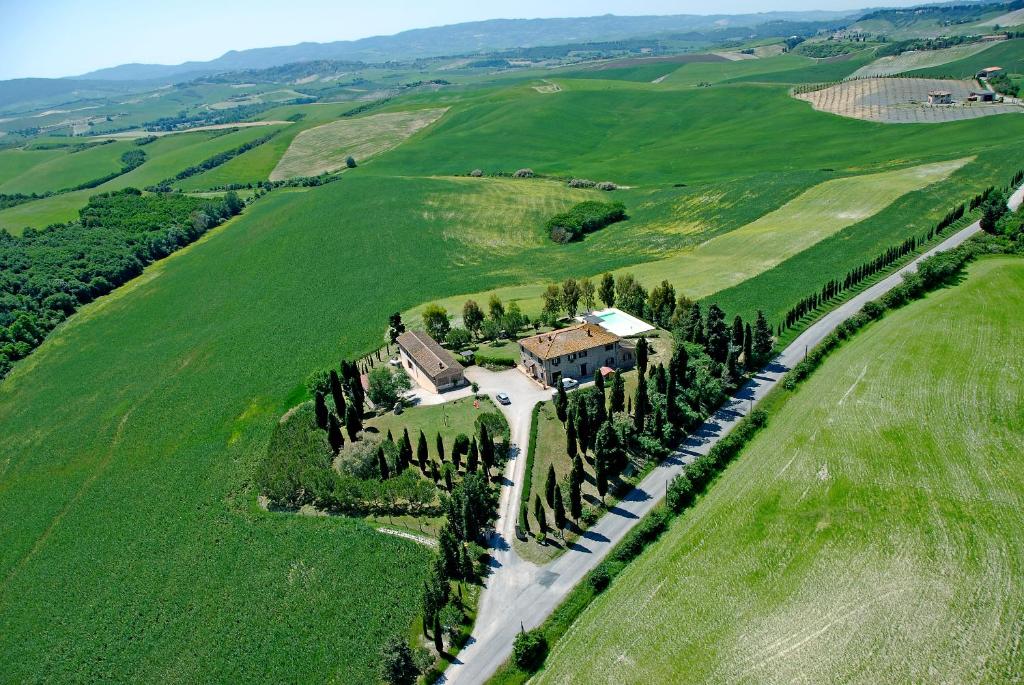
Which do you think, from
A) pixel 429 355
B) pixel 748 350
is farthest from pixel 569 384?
pixel 748 350

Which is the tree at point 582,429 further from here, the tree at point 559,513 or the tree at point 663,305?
the tree at point 663,305

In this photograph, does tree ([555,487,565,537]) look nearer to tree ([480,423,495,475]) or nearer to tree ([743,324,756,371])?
tree ([480,423,495,475])

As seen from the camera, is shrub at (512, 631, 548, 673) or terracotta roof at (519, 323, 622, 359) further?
terracotta roof at (519, 323, 622, 359)

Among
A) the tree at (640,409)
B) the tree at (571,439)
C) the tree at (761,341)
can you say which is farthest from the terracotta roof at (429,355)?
the tree at (761,341)

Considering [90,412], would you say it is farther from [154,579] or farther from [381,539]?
[381,539]

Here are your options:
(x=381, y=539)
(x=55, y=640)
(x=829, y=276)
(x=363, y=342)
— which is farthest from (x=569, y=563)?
(x=829, y=276)

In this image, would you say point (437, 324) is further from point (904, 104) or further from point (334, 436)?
point (904, 104)

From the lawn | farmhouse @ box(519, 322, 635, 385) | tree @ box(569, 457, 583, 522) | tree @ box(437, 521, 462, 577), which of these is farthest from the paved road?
the lawn
